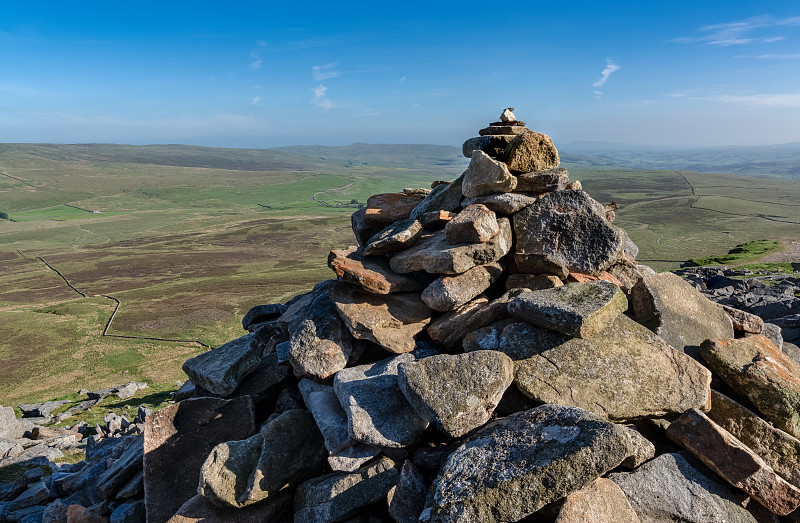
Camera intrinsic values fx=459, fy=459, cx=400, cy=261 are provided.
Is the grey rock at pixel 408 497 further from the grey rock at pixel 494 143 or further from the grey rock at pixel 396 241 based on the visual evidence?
the grey rock at pixel 494 143

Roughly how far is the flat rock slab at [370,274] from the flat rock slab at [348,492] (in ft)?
15.2

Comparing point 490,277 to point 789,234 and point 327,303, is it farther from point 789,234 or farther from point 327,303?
point 789,234

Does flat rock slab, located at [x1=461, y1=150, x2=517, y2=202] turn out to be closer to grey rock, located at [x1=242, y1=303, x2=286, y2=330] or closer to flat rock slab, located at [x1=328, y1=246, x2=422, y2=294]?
flat rock slab, located at [x1=328, y1=246, x2=422, y2=294]

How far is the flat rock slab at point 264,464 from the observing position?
941cm

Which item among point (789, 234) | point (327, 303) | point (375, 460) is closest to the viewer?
point (375, 460)

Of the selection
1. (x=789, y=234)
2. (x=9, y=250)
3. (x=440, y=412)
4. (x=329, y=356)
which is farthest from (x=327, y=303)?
(x=9, y=250)

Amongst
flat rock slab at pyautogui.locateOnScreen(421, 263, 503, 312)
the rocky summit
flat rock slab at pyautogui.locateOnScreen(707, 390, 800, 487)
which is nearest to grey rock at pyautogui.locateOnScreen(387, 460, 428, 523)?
the rocky summit

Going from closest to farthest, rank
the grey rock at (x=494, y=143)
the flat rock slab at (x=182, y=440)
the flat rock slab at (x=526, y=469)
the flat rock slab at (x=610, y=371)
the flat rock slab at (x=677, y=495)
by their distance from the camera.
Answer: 1. the flat rock slab at (x=526, y=469)
2. the flat rock slab at (x=677, y=495)
3. the flat rock slab at (x=610, y=371)
4. the flat rock slab at (x=182, y=440)
5. the grey rock at (x=494, y=143)

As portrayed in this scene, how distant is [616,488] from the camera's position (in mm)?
7633

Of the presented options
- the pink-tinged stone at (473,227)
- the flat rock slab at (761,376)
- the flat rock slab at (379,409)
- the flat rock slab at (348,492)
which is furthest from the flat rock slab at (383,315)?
the flat rock slab at (761,376)

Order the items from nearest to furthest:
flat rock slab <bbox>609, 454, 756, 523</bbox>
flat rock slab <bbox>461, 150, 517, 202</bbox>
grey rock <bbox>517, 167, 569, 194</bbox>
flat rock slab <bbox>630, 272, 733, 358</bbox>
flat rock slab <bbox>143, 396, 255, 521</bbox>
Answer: flat rock slab <bbox>609, 454, 756, 523</bbox>
flat rock slab <bbox>143, 396, 255, 521</bbox>
flat rock slab <bbox>630, 272, 733, 358</bbox>
grey rock <bbox>517, 167, 569, 194</bbox>
flat rock slab <bbox>461, 150, 517, 202</bbox>

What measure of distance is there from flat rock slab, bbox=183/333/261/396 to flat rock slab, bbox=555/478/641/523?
9366 millimetres

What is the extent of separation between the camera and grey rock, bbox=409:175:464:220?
15.4m

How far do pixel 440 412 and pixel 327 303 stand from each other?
5778mm
